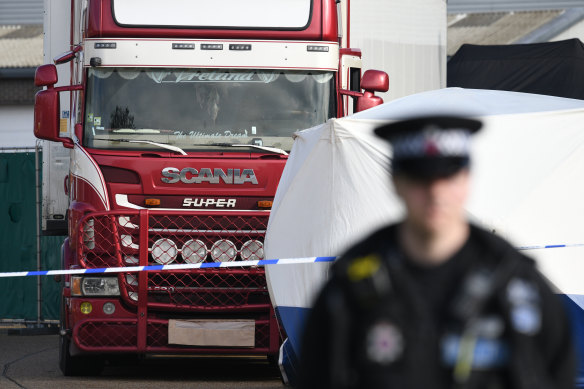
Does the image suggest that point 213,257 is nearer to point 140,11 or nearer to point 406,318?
point 140,11

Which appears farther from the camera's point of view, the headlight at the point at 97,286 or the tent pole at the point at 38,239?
the tent pole at the point at 38,239

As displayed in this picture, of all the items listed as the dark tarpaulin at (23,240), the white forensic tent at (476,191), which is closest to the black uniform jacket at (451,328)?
the white forensic tent at (476,191)

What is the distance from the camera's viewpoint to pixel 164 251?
31.1 feet

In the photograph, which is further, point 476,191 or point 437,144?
point 476,191

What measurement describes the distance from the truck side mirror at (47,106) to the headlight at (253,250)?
1826mm

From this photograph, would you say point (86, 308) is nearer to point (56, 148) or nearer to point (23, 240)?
point (56, 148)

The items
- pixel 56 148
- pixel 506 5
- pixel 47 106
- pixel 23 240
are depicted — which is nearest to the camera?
pixel 47 106

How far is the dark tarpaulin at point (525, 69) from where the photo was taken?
18562 millimetres

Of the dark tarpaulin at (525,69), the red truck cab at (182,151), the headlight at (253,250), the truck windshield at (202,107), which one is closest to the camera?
the red truck cab at (182,151)

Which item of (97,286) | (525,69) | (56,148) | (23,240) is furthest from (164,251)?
(525,69)

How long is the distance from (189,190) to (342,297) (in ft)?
23.1

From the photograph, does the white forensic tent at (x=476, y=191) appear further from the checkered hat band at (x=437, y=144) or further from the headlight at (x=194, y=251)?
the checkered hat band at (x=437, y=144)

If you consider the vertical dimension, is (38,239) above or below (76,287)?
below

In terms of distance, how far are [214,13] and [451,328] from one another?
25.5 ft
